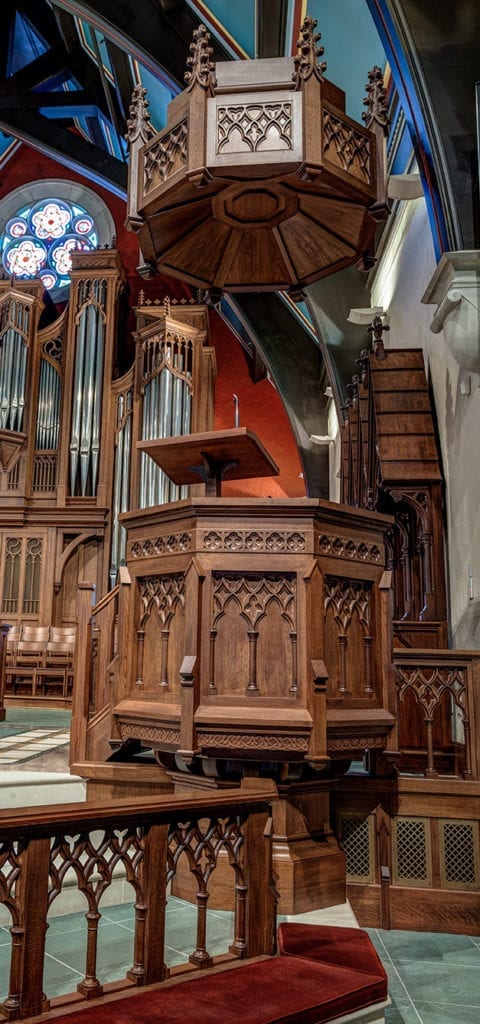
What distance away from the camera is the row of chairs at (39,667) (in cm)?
929

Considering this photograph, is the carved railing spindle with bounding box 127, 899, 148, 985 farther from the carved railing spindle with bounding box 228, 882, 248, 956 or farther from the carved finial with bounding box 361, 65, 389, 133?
the carved finial with bounding box 361, 65, 389, 133

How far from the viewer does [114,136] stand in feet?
42.8

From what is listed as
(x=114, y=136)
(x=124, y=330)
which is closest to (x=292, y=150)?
(x=124, y=330)

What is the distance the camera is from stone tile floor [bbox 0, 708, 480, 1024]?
9.42 feet

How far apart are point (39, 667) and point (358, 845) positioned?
6321 mm

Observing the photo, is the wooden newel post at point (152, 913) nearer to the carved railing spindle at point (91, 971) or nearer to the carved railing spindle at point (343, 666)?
the carved railing spindle at point (91, 971)

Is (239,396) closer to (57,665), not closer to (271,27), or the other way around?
(57,665)

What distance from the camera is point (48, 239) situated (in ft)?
46.2

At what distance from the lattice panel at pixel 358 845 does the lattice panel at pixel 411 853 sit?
11 centimetres

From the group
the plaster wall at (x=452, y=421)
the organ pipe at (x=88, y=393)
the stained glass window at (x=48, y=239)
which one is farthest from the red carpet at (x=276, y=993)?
the stained glass window at (x=48, y=239)

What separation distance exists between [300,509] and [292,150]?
176 cm

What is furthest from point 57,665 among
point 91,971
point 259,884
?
point 91,971

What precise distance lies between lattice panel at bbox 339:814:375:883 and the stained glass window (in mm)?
11828

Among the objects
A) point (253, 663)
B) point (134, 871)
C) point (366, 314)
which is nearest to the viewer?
point (134, 871)
